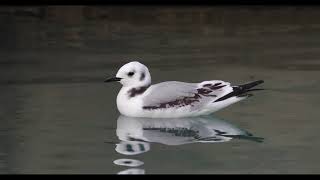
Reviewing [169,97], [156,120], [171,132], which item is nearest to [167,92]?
[169,97]

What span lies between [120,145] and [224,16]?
173 inches

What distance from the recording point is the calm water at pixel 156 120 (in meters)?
3.54

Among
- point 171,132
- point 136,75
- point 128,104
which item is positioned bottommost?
point 171,132

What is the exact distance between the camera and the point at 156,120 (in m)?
4.22

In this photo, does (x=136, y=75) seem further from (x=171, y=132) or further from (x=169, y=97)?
(x=171, y=132)

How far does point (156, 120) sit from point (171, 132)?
225 millimetres

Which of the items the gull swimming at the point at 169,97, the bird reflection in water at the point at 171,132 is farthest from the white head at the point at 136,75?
the bird reflection in water at the point at 171,132

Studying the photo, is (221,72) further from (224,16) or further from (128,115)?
(224,16)

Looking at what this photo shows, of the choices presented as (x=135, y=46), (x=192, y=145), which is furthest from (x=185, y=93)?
(x=135, y=46)

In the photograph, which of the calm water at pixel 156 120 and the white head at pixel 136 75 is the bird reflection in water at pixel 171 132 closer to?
the calm water at pixel 156 120

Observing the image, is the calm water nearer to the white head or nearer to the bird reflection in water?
the bird reflection in water

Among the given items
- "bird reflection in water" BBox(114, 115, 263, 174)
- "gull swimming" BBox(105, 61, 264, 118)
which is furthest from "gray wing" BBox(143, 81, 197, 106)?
"bird reflection in water" BBox(114, 115, 263, 174)

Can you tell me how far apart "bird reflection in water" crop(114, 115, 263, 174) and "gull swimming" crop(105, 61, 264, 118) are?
0.04 metres

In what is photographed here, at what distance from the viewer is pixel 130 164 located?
3.45 m
